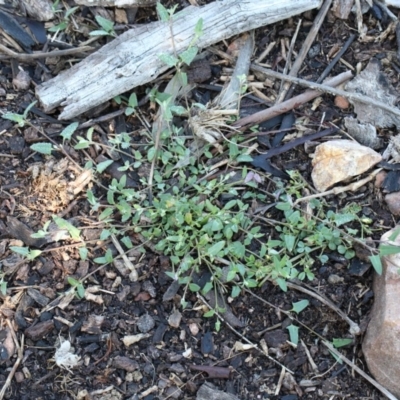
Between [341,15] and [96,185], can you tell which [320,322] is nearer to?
[96,185]

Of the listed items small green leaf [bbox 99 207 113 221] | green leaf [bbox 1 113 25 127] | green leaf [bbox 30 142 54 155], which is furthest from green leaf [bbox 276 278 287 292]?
green leaf [bbox 1 113 25 127]

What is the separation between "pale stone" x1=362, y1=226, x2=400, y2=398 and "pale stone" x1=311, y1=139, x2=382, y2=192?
0.31m

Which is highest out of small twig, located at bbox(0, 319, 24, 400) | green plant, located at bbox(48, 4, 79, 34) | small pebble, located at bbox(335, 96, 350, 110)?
green plant, located at bbox(48, 4, 79, 34)

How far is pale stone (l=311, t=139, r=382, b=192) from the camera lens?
2.59 meters

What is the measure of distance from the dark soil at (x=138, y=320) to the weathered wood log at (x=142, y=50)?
0.20m

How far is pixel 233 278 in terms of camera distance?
2506 millimetres

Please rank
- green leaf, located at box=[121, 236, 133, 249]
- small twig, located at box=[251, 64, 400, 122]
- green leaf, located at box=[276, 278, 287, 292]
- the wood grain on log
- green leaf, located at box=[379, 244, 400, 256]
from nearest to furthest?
green leaf, located at box=[379, 244, 400, 256] < green leaf, located at box=[276, 278, 287, 292] < green leaf, located at box=[121, 236, 133, 249] < small twig, located at box=[251, 64, 400, 122] < the wood grain on log

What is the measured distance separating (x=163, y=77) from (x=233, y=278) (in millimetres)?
918

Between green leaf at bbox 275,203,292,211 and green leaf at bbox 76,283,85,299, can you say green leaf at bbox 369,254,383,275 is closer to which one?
green leaf at bbox 275,203,292,211

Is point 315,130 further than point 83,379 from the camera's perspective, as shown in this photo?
Yes

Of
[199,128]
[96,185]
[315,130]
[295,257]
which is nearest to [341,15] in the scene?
[315,130]

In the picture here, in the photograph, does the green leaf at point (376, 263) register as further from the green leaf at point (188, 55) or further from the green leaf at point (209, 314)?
the green leaf at point (188, 55)

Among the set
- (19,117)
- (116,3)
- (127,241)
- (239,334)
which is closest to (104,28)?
(116,3)

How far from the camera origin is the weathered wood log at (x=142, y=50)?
2.68 metres
